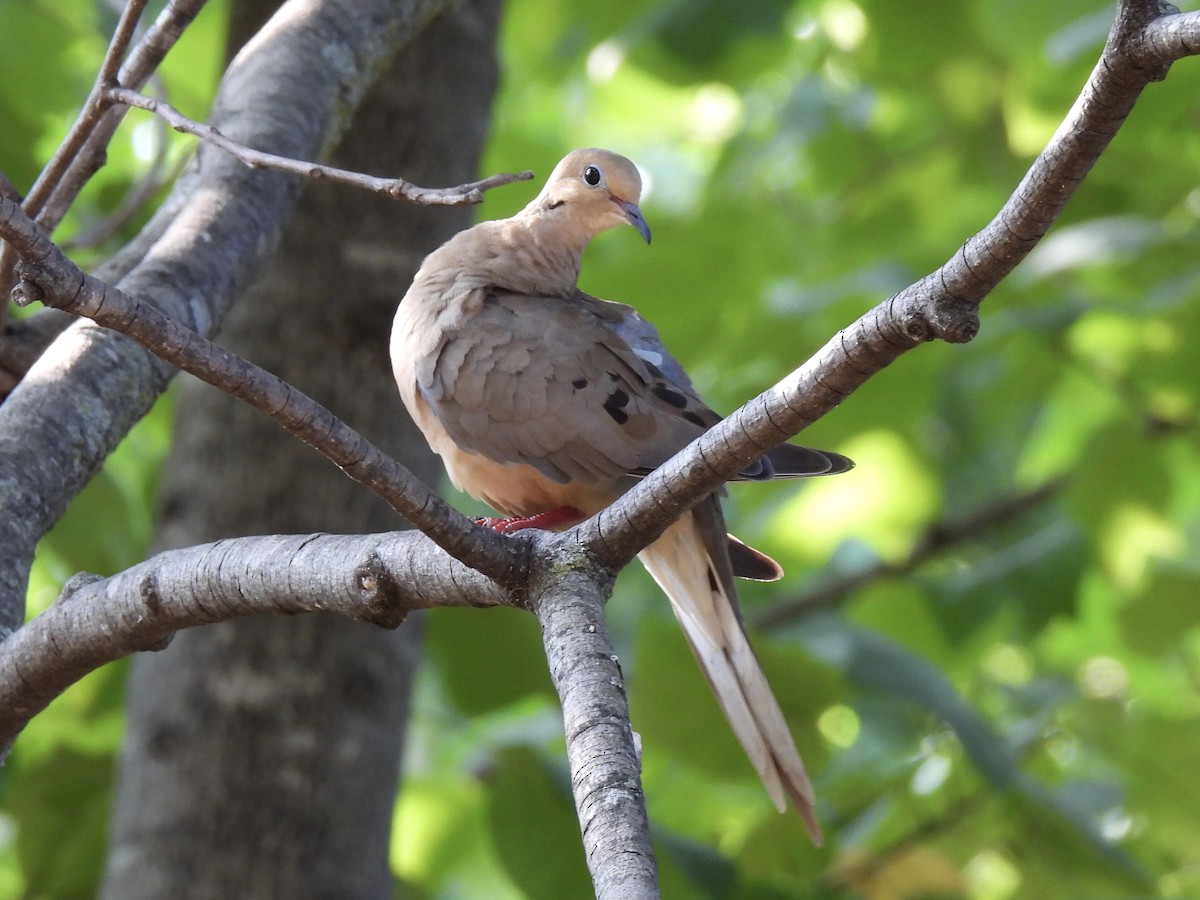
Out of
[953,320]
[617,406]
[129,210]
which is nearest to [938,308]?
[953,320]

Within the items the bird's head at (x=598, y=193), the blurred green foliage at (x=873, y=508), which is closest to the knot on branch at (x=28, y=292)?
the bird's head at (x=598, y=193)

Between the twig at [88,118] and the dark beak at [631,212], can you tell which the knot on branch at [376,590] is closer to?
the twig at [88,118]

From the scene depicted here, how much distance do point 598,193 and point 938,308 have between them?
1567 mm

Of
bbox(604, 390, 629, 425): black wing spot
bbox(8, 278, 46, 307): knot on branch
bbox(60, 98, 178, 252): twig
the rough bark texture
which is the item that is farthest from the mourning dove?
bbox(8, 278, 46, 307): knot on branch

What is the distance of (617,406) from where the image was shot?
7.57 ft

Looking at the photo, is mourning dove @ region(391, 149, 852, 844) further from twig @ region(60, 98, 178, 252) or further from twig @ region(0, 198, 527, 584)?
twig @ region(0, 198, 527, 584)

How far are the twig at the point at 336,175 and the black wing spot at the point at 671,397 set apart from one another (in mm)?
1025

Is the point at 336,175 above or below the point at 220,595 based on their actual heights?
above

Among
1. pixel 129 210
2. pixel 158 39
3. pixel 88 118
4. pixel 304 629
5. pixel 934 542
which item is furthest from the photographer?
pixel 934 542

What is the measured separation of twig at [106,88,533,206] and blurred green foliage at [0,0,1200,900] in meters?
1.60

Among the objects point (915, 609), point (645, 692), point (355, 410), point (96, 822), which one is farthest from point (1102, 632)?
point (96, 822)

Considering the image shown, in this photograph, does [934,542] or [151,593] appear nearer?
[151,593]

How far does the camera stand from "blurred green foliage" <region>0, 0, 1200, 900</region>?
2996 millimetres

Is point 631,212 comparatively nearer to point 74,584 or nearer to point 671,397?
point 671,397
